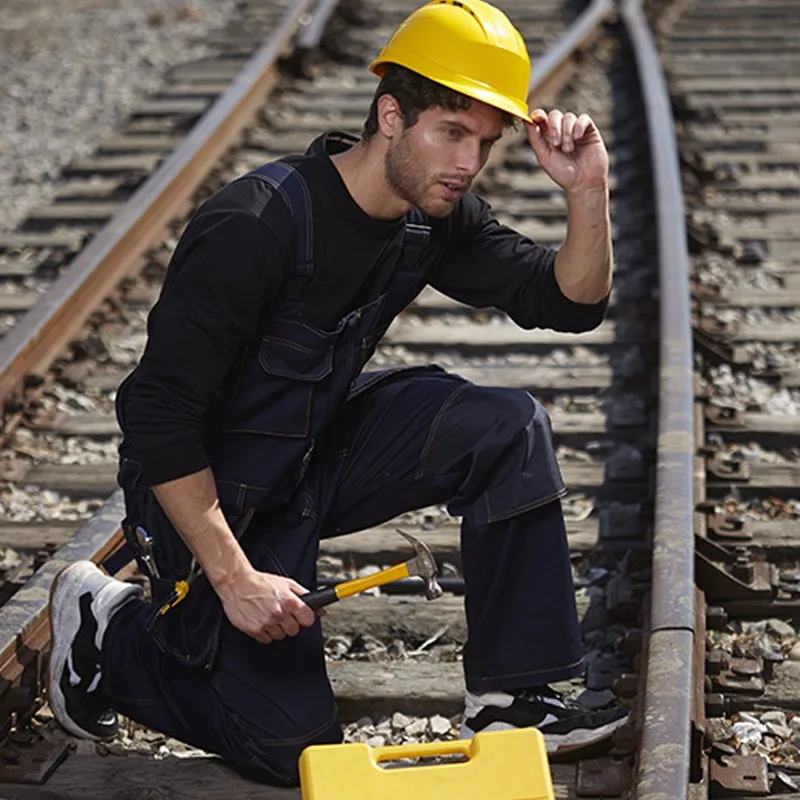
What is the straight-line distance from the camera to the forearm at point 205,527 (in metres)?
3.68

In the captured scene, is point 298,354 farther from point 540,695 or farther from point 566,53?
point 566,53

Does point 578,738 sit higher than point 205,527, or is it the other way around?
point 205,527

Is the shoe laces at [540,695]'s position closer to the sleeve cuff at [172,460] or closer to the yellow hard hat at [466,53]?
the sleeve cuff at [172,460]

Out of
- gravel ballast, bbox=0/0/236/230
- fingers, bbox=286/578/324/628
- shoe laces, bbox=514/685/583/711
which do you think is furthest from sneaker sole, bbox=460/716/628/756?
gravel ballast, bbox=0/0/236/230

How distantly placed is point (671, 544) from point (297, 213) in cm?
126

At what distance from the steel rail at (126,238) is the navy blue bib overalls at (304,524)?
2.00m

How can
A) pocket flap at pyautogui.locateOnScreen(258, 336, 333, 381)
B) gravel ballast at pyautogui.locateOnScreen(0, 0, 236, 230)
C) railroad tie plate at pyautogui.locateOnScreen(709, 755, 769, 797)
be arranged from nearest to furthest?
railroad tie plate at pyautogui.locateOnScreen(709, 755, 769, 797)
pocket flap at pyautogui.locateOnScreen(258, 336, 333, 381)
gravel ballast at pyautogui.locateOnScreen(0, 0, 236, 230)

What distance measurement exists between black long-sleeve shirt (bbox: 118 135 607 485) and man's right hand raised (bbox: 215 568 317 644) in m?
0.26

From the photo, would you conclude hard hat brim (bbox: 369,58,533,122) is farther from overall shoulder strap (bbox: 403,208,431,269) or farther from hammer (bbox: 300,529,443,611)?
hammer (bbox: 300,529,443,611)

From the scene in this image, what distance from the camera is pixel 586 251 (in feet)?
13.6

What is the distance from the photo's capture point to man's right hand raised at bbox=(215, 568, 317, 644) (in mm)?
3689

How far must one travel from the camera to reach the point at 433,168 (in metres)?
3.75

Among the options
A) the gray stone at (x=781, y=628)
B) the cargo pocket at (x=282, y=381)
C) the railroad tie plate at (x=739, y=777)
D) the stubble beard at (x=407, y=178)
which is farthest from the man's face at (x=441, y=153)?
the gray stone at (x=781, y=628)

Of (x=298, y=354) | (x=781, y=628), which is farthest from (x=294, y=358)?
(x=781, y=628)
